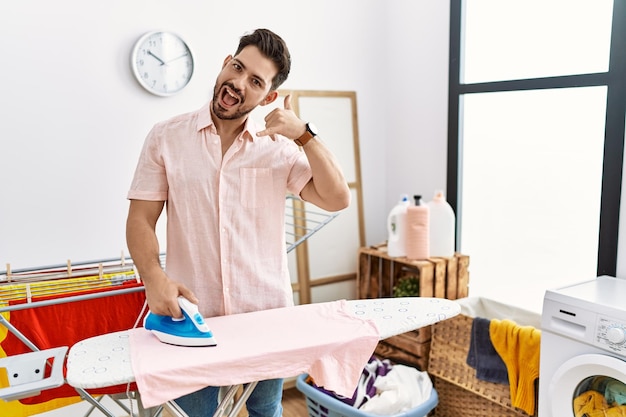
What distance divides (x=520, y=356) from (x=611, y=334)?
47cm

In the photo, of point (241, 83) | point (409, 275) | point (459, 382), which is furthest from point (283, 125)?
point (409, 275)

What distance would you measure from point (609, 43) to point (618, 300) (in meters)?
1.08

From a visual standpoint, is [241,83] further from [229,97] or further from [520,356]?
[520,356]

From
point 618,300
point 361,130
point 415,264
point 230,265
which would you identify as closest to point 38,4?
point 230,265

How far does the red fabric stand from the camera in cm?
176

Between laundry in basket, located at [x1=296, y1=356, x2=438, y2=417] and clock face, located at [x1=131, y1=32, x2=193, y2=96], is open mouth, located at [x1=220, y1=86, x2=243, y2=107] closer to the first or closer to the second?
clock face, located at [x1=131, y1=32, x2=193, y2=96]

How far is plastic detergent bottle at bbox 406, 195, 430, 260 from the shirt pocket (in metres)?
1.43

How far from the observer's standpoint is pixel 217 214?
1.56m

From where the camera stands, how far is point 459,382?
260 cm

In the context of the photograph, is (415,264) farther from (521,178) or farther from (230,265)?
(230,265)

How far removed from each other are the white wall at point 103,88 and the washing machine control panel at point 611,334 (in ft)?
4.55

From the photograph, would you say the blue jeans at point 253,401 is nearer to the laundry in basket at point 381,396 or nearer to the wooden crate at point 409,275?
the laundry in basket at point 381,396

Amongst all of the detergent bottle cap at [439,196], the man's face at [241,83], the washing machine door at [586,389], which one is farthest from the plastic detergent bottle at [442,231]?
the man's face at [241,83]

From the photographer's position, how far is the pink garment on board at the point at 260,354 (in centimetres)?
125
